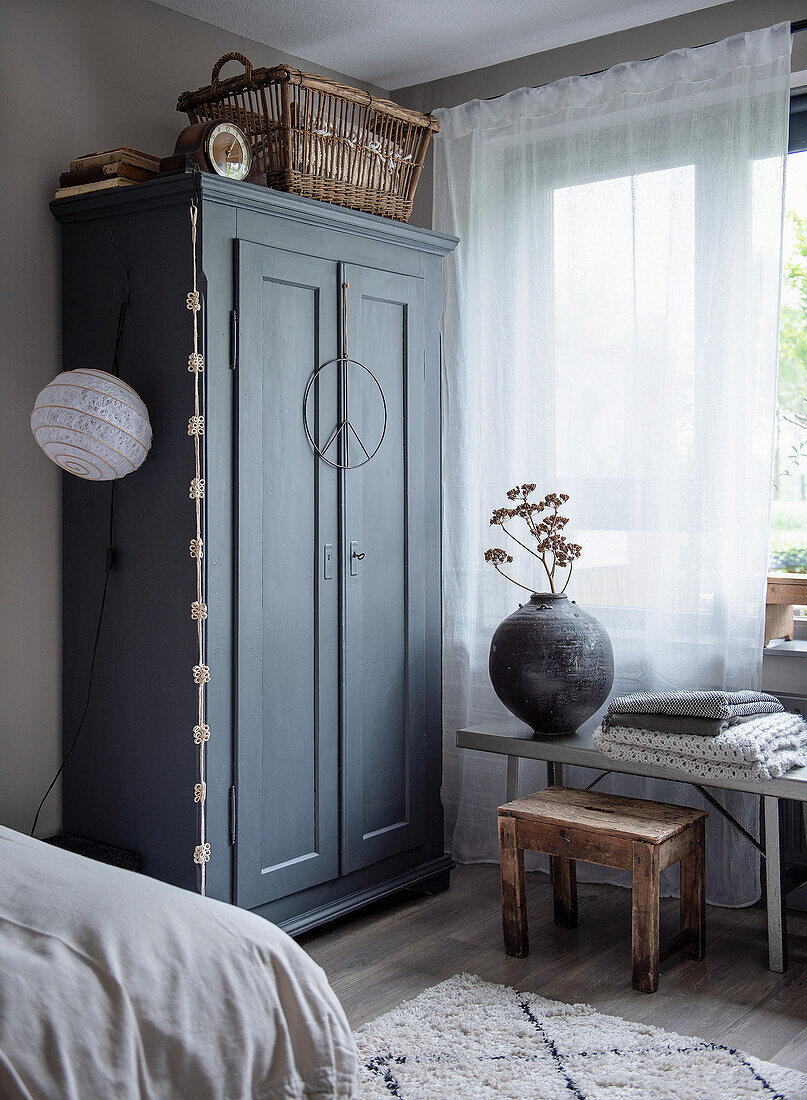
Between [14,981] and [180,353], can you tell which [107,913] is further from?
[180,353]

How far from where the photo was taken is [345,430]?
9.46ft

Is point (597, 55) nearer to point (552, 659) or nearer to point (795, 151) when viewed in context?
point (795, 151)

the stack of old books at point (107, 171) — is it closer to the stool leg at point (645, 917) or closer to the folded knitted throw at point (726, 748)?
the folded knitted throw at point (726, 748)

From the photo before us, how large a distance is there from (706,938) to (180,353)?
203cm

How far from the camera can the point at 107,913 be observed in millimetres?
1473

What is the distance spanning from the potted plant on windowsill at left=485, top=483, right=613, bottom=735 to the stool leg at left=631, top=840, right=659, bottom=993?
0.50 m

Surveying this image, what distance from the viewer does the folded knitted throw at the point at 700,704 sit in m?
2.63

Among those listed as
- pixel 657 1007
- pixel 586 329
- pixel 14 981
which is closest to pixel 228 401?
pixel 586 329

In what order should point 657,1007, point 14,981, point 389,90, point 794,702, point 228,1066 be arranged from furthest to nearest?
point 389,90 → point 794,702 → point 657,1007 → point 228,1066 → point 14,981

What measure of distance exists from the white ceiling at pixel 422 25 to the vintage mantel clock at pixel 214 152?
680 mm

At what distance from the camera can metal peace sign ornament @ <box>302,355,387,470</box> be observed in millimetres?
2789

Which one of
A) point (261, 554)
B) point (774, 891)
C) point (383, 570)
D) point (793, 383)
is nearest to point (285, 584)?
point (261, 554)

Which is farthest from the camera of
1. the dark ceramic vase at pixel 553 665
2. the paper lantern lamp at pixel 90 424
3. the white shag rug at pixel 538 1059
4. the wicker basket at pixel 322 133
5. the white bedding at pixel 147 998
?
the dark ceramic vase at pixel 553 665

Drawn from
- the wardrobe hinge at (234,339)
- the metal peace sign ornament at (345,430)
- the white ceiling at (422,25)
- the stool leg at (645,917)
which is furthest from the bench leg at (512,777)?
the white ceiling at (422,25)
